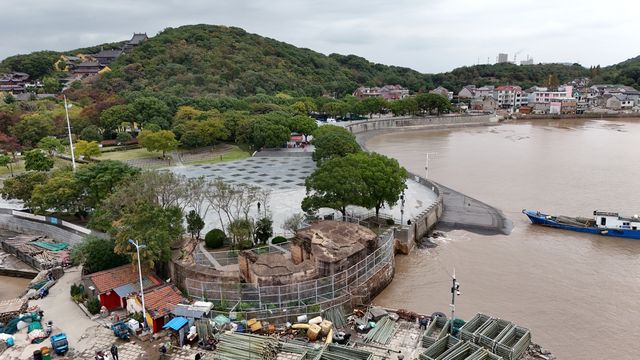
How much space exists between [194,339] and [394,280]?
12.5 meters

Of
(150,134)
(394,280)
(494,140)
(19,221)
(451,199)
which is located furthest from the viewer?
(494,140)

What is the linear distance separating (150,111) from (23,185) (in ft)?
118

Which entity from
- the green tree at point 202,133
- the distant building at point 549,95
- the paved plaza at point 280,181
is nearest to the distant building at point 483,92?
the distant building at point 549,95

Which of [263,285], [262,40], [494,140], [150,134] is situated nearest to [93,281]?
[263,285]

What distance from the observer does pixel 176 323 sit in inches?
709

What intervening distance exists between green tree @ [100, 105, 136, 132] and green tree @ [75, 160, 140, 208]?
120ft

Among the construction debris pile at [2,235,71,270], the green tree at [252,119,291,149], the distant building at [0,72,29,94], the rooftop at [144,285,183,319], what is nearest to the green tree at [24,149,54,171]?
the construction debris pile at [2,235,71,270]

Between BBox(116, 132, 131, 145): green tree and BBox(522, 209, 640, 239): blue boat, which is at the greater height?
BBox(116, 132, 131, 145): green tree

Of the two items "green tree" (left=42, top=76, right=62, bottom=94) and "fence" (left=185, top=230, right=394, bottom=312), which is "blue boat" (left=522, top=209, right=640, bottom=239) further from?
"green tree" (left=42, top=76, right=62, bottom=94)

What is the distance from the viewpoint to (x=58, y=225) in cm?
3120

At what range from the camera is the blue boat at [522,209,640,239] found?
32.3 metres

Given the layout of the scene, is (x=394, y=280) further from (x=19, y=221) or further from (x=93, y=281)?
(x=19, y=221)

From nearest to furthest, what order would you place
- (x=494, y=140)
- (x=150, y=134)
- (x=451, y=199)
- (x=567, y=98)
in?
(x=451, y=199), (x=150, y=134), (x=494, y=140), (x=567, y=98)

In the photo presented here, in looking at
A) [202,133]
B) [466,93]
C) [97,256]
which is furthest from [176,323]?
[466,93]
